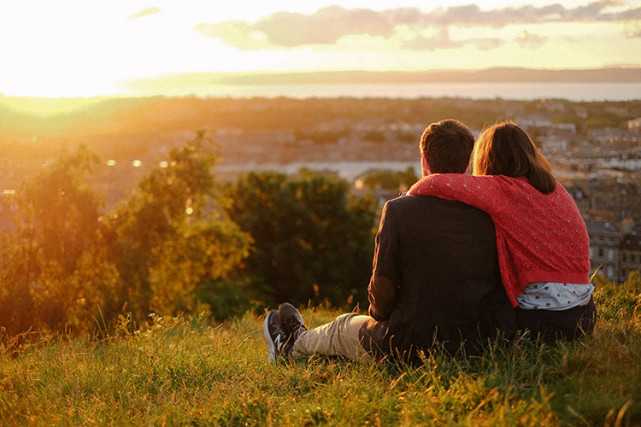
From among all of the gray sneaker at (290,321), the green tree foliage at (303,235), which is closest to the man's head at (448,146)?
the gray sneaker at (290,321)

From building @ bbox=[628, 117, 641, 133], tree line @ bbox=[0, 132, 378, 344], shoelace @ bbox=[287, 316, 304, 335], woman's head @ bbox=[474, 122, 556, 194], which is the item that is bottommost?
tree line @ bbox=[0, 132, 378, 344]

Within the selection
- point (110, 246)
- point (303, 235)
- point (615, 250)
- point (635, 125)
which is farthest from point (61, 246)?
point (303, 235)

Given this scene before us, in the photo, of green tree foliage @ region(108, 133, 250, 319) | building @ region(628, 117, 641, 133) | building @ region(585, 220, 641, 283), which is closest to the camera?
building @ region(585, 220, 641, 283)

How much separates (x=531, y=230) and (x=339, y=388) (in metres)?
1.30

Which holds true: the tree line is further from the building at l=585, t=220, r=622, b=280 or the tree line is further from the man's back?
the man's back

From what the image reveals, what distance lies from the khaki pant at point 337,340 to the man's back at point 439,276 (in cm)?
37

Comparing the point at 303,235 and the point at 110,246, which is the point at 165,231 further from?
the point at 303,235

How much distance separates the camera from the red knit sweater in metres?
3.42

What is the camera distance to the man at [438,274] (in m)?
3.44

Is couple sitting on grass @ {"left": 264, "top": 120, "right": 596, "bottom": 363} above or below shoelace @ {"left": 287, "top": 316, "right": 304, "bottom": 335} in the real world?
above

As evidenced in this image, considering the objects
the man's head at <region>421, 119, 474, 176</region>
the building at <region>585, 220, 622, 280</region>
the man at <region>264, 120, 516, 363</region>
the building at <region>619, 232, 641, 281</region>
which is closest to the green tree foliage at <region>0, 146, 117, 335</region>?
the building at <region>585, 220, 622, 280</region>

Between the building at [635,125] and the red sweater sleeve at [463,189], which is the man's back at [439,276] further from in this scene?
the building at [635,125]

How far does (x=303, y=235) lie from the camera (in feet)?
82.4

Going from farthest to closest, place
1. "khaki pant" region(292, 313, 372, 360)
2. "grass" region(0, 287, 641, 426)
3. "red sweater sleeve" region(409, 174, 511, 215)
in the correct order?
"khaki pant" region(292, 313, 372, 360) < "red sweater sleeve" region(409, 174, 511, 215) < "grass" region(0, 287, 641, 426)
